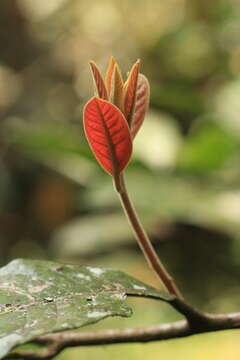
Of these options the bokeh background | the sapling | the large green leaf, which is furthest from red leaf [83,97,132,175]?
the bokeh background

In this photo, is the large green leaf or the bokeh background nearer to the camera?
the large green leaf

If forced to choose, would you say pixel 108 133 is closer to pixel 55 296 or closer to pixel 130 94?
pixel 130 94

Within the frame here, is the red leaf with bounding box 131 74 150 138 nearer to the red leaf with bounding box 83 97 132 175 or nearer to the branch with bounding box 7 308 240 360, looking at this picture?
the red leaf with bounding box 83 97 132 175

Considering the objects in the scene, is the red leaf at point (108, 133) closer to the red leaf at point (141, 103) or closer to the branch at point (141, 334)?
the red leaf at point (141, 103)

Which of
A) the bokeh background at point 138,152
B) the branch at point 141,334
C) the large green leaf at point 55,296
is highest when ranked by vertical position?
the large green leaf at point 55,296

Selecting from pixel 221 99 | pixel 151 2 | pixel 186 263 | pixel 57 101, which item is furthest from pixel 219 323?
pixel 151 2

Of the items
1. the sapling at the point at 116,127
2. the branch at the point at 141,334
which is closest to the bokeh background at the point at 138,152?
the branch at the point at 141,334

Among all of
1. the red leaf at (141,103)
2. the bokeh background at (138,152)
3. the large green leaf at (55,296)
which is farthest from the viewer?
the bokeh background at (138,152)
